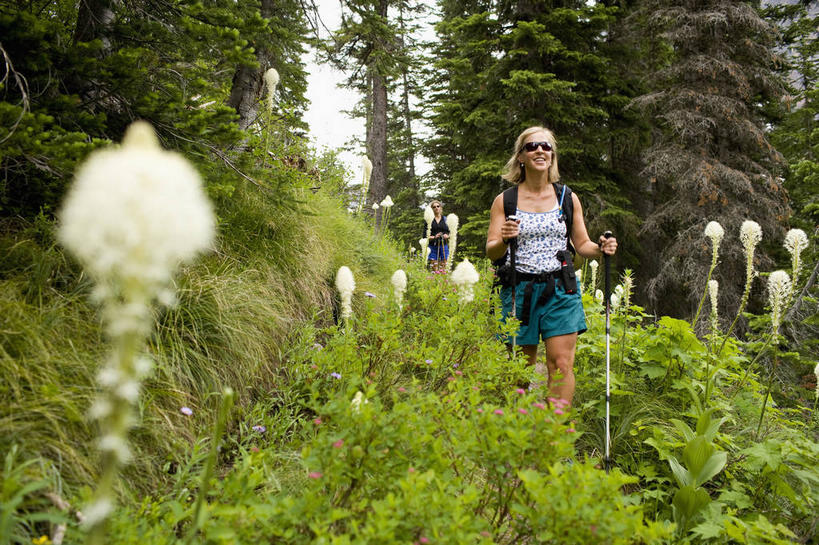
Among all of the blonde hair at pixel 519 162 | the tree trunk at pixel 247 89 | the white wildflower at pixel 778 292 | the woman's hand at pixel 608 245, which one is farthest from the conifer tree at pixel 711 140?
the tree trunk at pixel 247 89

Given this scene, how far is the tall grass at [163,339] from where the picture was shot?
1.76 meters

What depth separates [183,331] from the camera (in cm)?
265

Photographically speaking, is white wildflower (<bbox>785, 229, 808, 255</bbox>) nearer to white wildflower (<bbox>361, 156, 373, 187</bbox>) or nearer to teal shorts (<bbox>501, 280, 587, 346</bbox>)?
teal shorts (<bbox>501, 280, 587, 346</bbox>)

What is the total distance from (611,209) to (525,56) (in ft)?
15.5

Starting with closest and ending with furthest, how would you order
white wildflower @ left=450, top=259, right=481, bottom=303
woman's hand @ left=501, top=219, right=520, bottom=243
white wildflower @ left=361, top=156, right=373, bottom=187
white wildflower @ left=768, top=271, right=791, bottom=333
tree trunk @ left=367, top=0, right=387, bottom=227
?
woman's hand @ left=501, top=219, right=520, bottom=243
white wildflower @ left=768, top=271, right=791, bottom=333
white wildflower @ left=450, top=259, right=481, bottom=303
white wildflower @ left=361, top=156, right=373, bottom=187
tree trunk @ left=367, top=0, right=387, bottom=227

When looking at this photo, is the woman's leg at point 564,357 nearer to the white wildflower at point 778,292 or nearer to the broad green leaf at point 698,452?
the broad green leaf at point 698,452

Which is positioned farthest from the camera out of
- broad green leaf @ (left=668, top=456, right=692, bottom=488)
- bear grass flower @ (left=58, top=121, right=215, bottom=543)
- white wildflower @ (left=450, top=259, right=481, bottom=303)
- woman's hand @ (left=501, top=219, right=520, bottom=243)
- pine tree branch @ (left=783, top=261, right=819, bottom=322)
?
pine tree branch @ (left=783, top=261, right=819, bottom=322)

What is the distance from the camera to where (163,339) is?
2.56 metres

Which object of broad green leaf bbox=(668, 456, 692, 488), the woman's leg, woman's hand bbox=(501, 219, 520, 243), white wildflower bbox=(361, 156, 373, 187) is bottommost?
broad green leaf bbox=(668, 456, 692, 488)

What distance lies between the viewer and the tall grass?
1.76m

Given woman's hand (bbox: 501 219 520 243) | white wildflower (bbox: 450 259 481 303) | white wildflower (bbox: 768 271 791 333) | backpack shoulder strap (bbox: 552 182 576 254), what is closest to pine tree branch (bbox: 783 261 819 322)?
white wildflower (bbox: 768 271 791 333)

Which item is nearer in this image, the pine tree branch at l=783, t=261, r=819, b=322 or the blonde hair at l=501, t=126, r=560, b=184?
the blonde hair at l=501, t=126, r=560, b=184

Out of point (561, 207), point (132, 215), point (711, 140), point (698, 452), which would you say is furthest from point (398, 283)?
point (711, 140)

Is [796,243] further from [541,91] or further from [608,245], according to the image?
[541,91]
